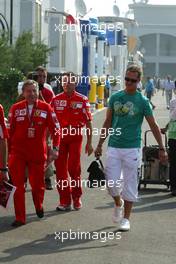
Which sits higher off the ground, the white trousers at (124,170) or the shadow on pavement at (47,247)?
the white trousers at (124,170)

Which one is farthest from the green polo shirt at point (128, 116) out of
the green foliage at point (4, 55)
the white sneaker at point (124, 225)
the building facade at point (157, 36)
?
the building facade at point (157, 36)

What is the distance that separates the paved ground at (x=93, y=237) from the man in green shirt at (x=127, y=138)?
18.0 inches

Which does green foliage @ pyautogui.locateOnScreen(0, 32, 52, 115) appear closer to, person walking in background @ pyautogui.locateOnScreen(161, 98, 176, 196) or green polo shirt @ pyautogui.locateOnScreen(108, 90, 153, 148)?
person walking in background @ pyautogui.locateOnScreen(161, 98, 176, 196)

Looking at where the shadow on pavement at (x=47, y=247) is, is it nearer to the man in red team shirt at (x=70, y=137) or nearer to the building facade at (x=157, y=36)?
the man in red team shirt at (x=70, y=137)

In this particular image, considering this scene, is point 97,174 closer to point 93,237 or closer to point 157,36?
point 93,237

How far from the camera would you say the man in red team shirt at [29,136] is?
9172 mm

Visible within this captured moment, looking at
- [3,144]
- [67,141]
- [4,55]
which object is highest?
[4,55]

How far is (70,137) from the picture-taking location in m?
10.1

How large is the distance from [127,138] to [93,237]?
1159mm

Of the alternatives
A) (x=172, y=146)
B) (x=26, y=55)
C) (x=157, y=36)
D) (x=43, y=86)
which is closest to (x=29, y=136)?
(x=43, y=86)

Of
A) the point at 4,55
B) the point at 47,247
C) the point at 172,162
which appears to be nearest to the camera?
the point at 47,247

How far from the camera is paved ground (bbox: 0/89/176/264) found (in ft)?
24.9

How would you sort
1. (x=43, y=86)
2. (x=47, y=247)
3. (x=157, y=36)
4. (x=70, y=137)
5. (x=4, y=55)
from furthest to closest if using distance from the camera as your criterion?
(x=157, y=36)
(x=4, y=55)
(x=43, y=86)
(x=70, y=137)
(x=47, y=247)

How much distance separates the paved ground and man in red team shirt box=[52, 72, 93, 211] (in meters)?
0.25
